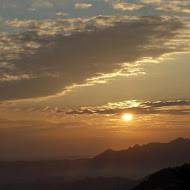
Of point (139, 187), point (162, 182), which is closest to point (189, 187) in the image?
point (162, 182)

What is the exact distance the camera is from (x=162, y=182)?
489 ft

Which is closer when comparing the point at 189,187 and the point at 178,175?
the point at 189,187

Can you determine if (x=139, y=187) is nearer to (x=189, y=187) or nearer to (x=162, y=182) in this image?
(x=162, y=182)

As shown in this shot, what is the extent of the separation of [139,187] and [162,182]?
10.8m

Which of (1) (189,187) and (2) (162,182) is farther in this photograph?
(2) (162,182)

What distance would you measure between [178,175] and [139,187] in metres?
15.3

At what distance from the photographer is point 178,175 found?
15262 centimetres

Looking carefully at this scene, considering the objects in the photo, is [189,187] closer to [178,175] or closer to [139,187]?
[178,175]

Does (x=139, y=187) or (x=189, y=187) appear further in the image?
(x=139, y=187)

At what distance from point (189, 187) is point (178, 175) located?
42.7ft

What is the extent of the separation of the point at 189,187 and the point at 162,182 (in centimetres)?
1198

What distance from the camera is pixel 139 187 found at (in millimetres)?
156000

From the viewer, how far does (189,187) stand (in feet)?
458
